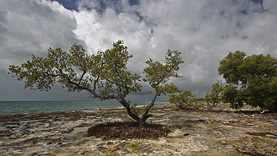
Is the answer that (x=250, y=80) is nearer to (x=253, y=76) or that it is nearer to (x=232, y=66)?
(x=253, y=76)

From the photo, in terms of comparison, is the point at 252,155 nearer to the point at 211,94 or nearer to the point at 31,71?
the point at 31,71

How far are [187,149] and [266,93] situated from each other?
889 inches

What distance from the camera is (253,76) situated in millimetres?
23375

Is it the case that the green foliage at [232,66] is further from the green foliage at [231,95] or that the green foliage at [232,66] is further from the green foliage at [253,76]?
the green foliage at [231,95]

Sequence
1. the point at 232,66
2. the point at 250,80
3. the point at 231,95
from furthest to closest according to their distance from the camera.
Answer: the point at 232,66 < the point at 231,95 < the point at 250,80

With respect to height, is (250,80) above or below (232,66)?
below

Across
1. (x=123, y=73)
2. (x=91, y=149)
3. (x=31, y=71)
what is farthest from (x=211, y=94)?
(x=31, y=71)

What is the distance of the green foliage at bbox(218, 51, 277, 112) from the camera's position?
2016 cm

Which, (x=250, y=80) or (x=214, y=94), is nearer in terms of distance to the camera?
(x=250, y=80)

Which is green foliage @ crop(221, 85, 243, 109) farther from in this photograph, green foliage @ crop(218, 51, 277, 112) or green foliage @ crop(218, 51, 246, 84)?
green foliage @ crop(218, 51, 246, 84)

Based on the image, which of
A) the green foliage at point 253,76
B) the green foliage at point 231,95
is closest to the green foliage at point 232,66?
→ the green foliage at point 253,76

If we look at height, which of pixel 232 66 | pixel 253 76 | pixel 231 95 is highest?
pixel 232 66

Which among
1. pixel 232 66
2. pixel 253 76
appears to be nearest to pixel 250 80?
pixel 253 76

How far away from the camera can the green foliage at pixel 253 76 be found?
2016 cm
